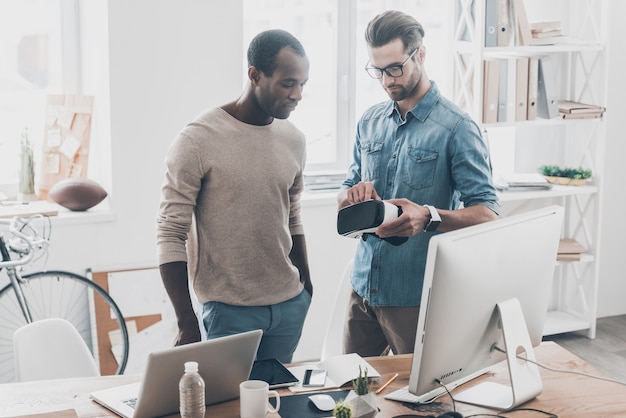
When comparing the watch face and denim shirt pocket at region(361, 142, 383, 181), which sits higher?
denim shirt pocket at region(361, 142, 383, 181)

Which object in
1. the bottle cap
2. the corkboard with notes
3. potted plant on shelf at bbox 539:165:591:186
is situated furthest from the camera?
potted plant on shelf at bbox 539:165:591:186

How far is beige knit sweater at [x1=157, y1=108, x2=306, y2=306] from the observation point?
2.46 m

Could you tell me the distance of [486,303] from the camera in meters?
2.07

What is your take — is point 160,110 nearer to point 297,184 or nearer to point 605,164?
point 297,184

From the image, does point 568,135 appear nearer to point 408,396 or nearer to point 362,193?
point 362,193

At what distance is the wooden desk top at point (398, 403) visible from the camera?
2109 mm

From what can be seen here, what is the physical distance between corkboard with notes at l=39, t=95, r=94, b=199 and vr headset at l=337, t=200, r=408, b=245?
1768 millimetres

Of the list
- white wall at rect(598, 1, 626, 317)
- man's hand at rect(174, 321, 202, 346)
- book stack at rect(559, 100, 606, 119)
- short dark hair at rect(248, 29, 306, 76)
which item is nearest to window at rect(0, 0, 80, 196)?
short dark hair at rect(248, 29, 306, 76)

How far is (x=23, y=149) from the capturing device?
3.90 m

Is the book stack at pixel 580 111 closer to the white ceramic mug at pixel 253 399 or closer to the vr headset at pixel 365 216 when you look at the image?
the vr headset at pixel 365 216

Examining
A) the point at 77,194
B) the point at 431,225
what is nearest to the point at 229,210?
the point at 431,225

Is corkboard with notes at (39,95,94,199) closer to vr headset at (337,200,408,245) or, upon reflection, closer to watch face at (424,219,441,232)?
vr headset at (337,200,408,245)

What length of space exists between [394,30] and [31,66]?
2017 mm

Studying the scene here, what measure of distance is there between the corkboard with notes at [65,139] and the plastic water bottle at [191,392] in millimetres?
2219
